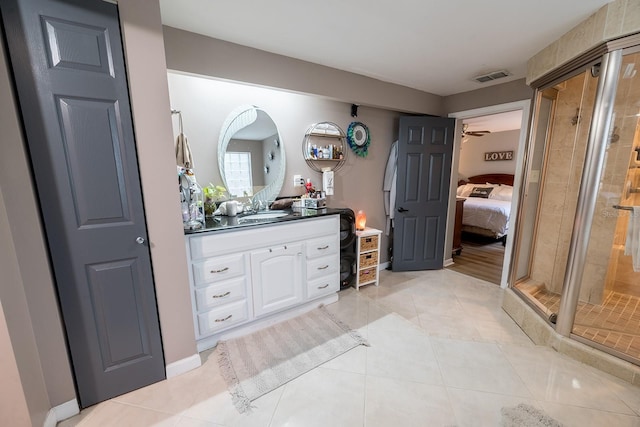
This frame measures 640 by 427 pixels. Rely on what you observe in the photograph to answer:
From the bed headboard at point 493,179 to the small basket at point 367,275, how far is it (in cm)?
497

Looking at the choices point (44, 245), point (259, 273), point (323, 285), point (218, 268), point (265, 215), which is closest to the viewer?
point (44, 245)

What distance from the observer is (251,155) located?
2.44m

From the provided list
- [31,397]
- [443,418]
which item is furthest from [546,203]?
[31,397]

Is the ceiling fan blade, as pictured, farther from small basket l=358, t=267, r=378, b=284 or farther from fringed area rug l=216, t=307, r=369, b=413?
fringed area rug l=216, t=307, r=369, b=413

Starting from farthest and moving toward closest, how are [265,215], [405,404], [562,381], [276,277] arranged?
1. [265,215]
2. [276,277]
3. [562,381]
4. [405,404]

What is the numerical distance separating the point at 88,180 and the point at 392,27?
2.14 m

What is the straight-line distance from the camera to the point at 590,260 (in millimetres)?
2279

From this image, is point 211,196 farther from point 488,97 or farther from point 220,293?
point 488,97

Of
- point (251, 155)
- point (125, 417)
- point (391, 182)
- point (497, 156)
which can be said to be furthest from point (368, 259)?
point (497, 156)

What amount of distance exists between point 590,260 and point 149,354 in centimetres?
361

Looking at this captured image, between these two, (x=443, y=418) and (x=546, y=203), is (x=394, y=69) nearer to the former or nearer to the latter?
(x=546, y=203)

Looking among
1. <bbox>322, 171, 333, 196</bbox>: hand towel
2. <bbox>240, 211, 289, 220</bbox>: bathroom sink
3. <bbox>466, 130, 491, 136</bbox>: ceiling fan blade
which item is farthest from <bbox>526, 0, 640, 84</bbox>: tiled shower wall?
<bbox>466, 130, 491, 136</bbox>: ceiling fan blade

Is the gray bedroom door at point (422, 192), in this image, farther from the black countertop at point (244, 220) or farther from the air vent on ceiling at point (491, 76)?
the black countertop at point (244, 220)

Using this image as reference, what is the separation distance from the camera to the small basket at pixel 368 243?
9.29 feet
